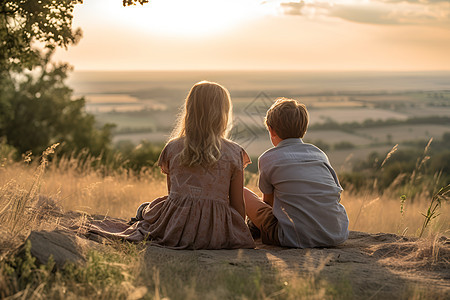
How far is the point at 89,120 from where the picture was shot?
76.2ft

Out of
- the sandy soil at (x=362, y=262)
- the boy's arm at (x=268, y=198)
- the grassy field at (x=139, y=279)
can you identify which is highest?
the boy's arm at (x=268, y=198)

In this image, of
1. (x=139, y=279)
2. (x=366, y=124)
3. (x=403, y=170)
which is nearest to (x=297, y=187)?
(x=139, y=279)

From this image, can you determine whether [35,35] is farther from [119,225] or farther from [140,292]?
[140,292]

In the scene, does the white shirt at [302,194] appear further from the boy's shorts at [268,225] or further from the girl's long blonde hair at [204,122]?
the girl's long blonde hair at [204,122]

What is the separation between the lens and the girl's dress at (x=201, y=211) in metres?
4.31

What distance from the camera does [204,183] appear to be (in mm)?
4324

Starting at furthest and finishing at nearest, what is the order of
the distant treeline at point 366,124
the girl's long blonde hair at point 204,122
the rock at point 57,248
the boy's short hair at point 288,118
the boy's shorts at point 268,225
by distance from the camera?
the distant treeline at point 366,124 → the boy's shorts at point 268,225 → the boy's short hair at point 288,118 → the girl's long blonde hair at point 204,122 → the rock at point 57,248

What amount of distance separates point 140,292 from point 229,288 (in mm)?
599

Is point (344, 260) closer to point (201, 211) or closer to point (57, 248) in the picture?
point (201, 211)

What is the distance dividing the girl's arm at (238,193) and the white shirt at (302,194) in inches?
8.2

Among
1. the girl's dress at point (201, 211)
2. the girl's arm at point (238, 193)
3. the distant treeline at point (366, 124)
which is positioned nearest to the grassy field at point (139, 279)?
the girl's dress at point (201, 211)

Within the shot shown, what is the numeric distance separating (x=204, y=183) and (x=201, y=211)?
10.0 inches

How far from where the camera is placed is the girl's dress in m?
4.31

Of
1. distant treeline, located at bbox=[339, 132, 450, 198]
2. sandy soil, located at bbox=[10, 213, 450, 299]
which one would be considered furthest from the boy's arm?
distant treeline, located at bbox=[339, 132, 450, 198]
